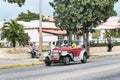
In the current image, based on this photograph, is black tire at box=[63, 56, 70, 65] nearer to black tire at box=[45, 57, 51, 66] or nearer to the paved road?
black tire at box=[45, 57, 51, 66]

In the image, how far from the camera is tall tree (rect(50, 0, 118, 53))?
4078 centimetres

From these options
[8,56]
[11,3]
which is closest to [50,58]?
[11,3]

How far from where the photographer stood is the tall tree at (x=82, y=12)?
A: 40.8 m

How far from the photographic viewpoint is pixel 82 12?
41.2 metres

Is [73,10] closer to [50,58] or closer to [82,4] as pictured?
[82,4]

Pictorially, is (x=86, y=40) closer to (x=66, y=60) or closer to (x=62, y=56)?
(x=66, y=60)

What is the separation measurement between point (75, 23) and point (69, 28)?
1458 millimetres

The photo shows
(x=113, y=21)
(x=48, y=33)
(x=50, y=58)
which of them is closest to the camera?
(x=50, y=58)

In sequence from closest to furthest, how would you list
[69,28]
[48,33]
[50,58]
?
[50,58], [69,28], [48,33]

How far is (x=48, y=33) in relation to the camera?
62.9 metres

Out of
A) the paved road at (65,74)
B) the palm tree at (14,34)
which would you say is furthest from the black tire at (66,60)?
the palm tree at (14,34)

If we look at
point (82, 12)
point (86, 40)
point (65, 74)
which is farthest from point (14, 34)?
point (65, 74)

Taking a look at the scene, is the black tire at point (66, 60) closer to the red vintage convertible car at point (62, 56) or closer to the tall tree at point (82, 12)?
the red vintage convertible car at point (62, 56)

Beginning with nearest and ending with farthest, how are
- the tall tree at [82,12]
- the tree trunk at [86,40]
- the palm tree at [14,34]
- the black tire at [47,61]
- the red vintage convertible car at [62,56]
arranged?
1. the red vintage convertible car at [62,56]
2. the black tire at [47,61]
3. the tall tree at [82,12]
4. the tree trunk at [86,40]
5. the palm tree at [14,34]
